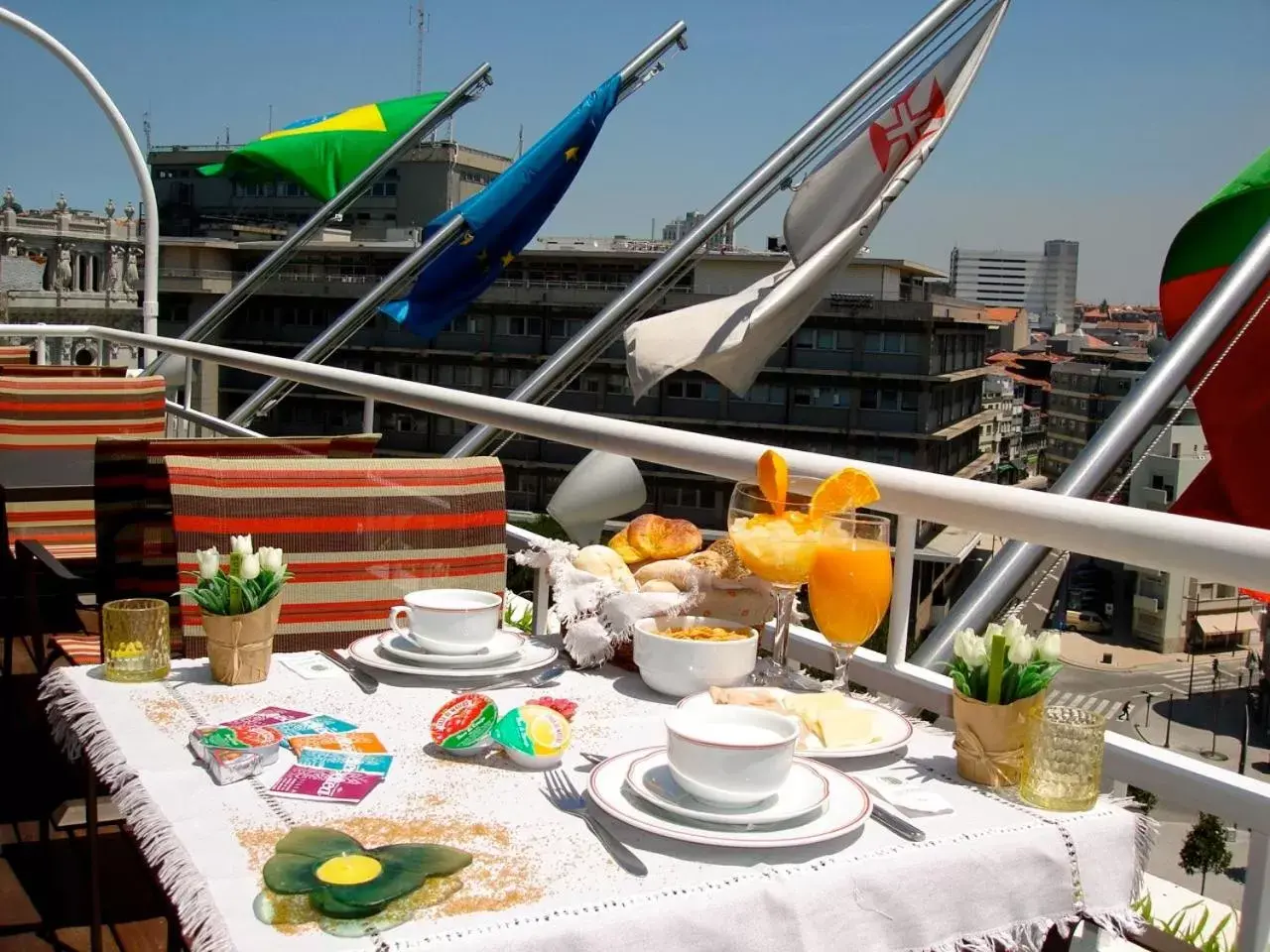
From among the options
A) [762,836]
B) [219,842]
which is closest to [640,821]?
[762,836]

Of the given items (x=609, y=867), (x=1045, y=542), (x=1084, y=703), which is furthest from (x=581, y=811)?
(x=1045, y=542)

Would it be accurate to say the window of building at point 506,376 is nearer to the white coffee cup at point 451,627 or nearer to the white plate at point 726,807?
the white coffee cup at point 451,627

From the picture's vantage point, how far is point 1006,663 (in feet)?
4.53

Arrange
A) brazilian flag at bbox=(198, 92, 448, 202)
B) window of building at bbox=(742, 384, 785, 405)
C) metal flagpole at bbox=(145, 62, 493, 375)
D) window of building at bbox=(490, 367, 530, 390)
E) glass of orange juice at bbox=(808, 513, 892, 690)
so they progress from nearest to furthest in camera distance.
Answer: glass of orange juice at bbox=(808, 513, 892, 690) → metal flagpole at bbox=(145, 62, 493, 375) → brazilian flag at bbox=(198, 92, 448, 202) → window of building at bbox=(742, 384, 785, 405) → window of building at bbox=(490, 367, 530, 390)

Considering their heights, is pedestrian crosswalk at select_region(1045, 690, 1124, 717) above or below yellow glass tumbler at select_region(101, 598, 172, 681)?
above

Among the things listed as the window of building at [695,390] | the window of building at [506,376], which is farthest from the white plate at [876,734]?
the window of building at [506,376]

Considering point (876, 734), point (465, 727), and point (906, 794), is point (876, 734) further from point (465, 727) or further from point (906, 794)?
point (465, 727)

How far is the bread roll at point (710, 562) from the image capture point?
72.6 inches

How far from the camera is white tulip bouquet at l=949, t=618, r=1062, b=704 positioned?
137 centimetres

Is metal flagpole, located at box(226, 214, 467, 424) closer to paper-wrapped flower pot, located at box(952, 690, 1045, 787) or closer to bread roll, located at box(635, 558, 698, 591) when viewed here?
bread roll, located at box(635, 558, 698, 591)

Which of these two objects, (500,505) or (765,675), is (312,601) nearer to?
(500,505)

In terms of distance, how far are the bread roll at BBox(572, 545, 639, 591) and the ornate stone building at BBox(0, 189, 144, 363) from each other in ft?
161

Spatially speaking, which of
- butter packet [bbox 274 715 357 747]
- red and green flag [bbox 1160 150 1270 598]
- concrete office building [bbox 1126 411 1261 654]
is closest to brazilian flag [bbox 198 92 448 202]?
red and green flag [bbox 1160 150 1270 598]

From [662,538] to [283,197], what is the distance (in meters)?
89.8
